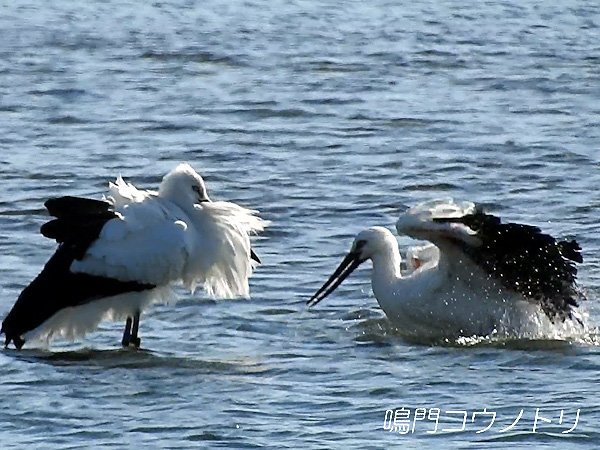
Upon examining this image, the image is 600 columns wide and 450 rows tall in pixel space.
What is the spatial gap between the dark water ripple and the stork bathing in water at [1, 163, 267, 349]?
22cm

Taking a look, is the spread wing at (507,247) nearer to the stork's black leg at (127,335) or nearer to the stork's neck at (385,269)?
the stork's neck at (385,269)

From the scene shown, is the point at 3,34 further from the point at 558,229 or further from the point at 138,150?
the point at 558,229

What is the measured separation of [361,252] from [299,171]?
427cm

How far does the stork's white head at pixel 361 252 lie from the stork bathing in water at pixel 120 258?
783mm

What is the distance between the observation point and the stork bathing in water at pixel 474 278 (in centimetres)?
1041

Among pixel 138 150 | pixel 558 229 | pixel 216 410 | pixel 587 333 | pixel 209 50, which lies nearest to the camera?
pixel 216 410

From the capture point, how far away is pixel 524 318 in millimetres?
10680

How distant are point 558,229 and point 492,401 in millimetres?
4562

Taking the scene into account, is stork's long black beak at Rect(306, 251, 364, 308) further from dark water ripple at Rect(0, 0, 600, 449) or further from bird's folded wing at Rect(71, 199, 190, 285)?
bird's folded wing at Rect(71, 199, 190, 285)

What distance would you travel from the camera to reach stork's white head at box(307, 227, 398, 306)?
1116cm

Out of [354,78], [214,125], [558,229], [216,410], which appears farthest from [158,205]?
[354,78]

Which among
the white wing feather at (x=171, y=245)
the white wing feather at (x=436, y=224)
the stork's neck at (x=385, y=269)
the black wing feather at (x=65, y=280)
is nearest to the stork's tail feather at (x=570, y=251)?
the white wing feather at (x=436, y=224)

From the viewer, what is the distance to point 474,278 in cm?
1073

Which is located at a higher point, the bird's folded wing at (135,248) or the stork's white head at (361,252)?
the bird's folded wing at (135,248)
